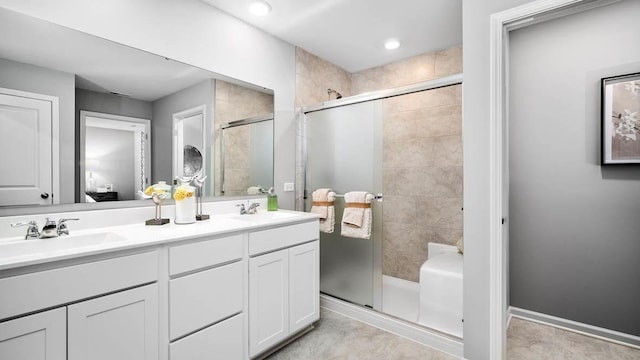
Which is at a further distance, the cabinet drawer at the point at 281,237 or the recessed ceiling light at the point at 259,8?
the recessed ceiling light at the point at 259,8

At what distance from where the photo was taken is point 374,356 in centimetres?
185

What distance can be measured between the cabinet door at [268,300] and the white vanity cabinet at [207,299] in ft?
Result: 0.23

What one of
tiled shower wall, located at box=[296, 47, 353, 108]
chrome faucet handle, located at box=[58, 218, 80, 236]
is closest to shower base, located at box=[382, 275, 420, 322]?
tiled shower wall, located at box=[296, 47, 353, 108]

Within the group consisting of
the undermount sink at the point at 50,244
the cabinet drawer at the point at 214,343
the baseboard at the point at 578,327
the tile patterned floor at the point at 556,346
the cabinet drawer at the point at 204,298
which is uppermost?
the undermount sink at the point at 50,244

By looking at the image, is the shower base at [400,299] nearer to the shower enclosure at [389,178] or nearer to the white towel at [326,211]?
the shower enclosure at [389,178]

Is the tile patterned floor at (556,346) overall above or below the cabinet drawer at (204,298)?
below

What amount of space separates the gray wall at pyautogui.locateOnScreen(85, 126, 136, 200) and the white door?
0.19 m

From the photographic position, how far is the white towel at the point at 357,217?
7.65 ft

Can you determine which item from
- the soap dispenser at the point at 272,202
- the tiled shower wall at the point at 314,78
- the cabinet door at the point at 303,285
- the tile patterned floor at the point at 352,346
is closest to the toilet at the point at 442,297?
the tile patterned floor at the point at 352,346

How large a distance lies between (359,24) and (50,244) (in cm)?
251

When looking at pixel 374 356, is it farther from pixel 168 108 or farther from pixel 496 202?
pixel 168 108

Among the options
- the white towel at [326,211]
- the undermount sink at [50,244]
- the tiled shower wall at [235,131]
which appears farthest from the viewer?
the white towel at [326,211]

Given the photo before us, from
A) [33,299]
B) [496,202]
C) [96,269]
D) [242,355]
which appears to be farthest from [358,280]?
[33,299]

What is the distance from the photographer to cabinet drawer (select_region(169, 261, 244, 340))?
1363 millimetres
